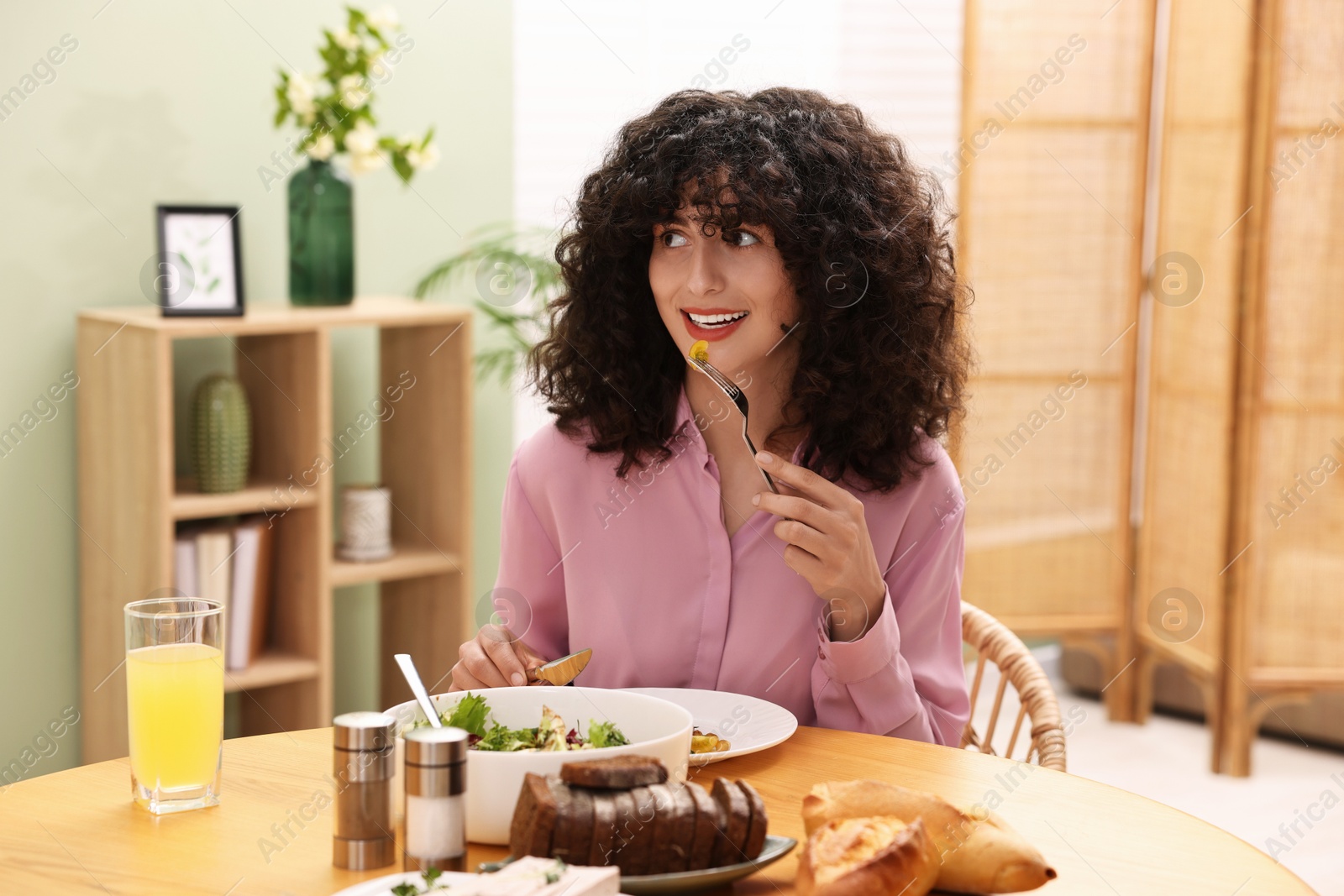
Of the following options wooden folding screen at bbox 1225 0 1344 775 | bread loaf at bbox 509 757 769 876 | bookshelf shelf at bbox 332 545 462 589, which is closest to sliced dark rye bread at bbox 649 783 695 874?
bread loaf at bbox 509 757 769 876

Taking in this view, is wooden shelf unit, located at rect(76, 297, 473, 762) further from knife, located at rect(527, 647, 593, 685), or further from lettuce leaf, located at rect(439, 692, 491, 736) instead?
lettuce leaf, located at rect(439, 692, 491, 736)

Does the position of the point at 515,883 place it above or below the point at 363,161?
below

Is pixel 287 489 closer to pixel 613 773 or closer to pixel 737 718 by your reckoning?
pixel 737 718

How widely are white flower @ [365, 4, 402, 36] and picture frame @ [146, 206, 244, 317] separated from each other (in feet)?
1.48

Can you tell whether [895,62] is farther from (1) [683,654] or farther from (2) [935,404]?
(1) [683,654]

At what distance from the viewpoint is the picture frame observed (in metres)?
2.49

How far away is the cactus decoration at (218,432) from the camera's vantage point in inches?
99.0

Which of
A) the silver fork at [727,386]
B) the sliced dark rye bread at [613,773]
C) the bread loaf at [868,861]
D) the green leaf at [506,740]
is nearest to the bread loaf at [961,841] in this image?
the bread loaf at [868,861]

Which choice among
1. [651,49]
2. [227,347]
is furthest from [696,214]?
[651,49]

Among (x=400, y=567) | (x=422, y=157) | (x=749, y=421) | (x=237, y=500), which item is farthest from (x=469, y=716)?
(x=422, y=157)

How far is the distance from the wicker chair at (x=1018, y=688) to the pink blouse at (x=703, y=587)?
0.06m

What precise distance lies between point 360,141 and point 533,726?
1.71 m

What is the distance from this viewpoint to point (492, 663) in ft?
4.43

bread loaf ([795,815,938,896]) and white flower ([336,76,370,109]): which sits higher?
white flower ([336,76,370,109])
